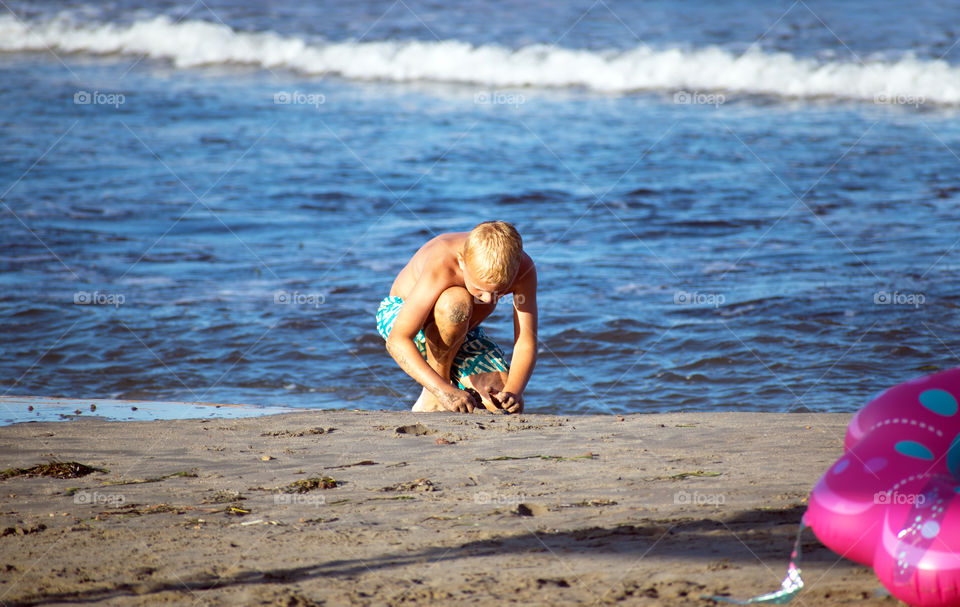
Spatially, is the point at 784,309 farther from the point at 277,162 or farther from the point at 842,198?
the point at 277,162

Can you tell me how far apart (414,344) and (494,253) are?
742mm

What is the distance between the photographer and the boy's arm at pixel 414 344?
4.68 m

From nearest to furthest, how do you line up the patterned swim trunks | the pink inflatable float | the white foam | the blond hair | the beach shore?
the pink inflatable float, the beach shore, the blond hair, the patterned swim trunks, the white foam

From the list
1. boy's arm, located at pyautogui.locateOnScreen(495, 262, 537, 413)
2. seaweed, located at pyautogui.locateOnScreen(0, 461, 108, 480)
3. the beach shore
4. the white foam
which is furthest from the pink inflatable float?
the white foam

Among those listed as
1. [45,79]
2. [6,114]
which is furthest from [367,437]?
[45,79]

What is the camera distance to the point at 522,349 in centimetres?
487

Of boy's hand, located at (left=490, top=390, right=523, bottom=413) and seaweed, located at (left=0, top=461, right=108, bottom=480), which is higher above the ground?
seaweed, located at (left=0, top=461, right=108, bottom=480)

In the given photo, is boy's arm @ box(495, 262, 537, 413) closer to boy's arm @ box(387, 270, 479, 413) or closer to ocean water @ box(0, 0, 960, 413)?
boy's arm @ box(387, 270, 479, 413)

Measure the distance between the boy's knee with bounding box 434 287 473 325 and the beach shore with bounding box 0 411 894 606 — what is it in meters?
0.51

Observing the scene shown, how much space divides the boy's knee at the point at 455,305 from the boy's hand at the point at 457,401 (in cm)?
37

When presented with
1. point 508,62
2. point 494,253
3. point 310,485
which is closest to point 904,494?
point 310,485

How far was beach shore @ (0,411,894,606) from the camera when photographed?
8.82 feet

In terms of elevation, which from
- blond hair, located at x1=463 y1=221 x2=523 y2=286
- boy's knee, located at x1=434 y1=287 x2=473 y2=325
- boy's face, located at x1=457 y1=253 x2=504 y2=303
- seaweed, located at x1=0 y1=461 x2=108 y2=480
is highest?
blond hair, located at x1=463 y1=221 x2=523 y2=286

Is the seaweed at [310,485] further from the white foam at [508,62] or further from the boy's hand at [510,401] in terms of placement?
the white foam at [508,62]
